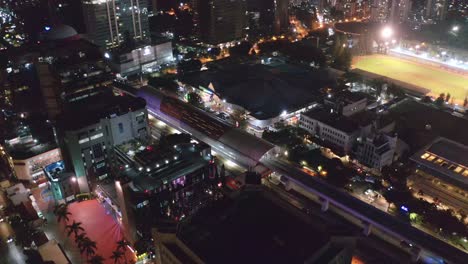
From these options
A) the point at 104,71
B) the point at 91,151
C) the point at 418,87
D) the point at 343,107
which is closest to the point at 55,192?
the point at 91,151

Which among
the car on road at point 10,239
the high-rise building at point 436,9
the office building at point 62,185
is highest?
the high-rise building at point 436,9

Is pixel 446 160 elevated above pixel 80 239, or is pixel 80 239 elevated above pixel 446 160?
pixel 446 160

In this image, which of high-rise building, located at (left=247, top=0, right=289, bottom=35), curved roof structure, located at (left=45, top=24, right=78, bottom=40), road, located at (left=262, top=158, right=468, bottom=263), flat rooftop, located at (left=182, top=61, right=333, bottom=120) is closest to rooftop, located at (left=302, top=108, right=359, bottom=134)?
flat rooftop, located at (left=182, top=61, right=333, bottom=120)

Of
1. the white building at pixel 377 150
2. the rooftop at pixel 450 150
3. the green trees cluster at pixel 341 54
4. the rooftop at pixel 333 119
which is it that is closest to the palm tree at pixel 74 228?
the rooftop at pixel 333 119

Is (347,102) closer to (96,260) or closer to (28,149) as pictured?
(96,260)

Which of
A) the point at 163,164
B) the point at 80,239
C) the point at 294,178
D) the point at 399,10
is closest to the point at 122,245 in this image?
the point at 80,239

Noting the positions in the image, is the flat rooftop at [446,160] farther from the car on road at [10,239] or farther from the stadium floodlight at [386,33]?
the stadium floodlight at [386,33]
